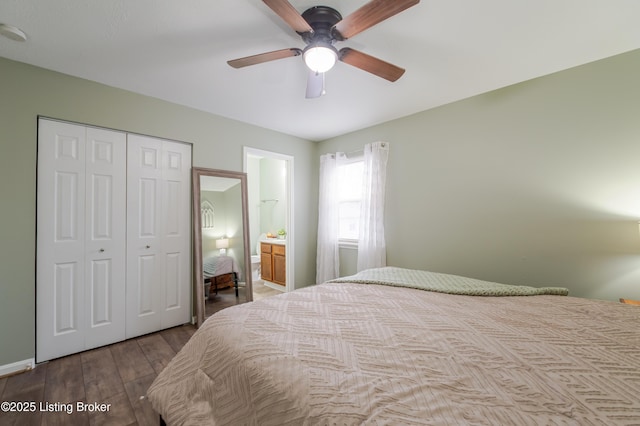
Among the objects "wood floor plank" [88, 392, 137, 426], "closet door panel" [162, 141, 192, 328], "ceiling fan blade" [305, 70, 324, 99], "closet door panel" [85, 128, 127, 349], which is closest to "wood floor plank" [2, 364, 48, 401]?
"closet door panel" [85, 128, 127, 349]

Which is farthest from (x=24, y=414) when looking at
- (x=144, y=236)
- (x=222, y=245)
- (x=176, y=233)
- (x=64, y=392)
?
(x=222, y=245)

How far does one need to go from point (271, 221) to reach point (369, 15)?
13.7ft

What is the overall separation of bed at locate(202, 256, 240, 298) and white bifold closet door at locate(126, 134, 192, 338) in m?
0.19

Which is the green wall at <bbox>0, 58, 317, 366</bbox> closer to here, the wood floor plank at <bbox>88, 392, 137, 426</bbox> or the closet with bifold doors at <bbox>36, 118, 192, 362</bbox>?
the closet with bifold doors at <bbox>36, 118, 192, 362</bbox>

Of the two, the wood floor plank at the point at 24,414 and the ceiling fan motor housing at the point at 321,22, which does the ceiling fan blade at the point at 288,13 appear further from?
the wood floor plank at the point at 24,414

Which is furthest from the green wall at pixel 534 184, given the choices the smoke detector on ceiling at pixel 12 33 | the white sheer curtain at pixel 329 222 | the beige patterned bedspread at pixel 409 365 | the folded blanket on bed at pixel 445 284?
the smoke detector on ceiling at pixel 12 33

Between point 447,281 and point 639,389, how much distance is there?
123cm

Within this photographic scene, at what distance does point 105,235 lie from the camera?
7.98ft

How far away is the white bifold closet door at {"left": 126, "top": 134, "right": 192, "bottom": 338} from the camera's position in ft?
8.48

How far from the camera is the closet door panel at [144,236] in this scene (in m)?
2.57

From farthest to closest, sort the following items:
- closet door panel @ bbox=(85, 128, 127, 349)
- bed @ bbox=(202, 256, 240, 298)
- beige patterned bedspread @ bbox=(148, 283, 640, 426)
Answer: bed @ bbox=(202, 256, 240, 298) → closet door panel @ bbox=(85, 128, 127, 349) → beige patterned bedspread @ bbox=(148, 283, 640, 426)

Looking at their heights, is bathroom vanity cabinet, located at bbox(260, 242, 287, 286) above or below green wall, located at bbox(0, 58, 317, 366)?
below

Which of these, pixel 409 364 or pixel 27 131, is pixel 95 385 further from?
pixel 409 364

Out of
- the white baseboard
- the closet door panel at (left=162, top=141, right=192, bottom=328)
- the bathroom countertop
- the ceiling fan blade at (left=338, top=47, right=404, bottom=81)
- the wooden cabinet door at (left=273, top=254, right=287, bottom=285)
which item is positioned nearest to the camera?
the ceiling fan blade at (left=338, top=47, right=404, bottom=81)
